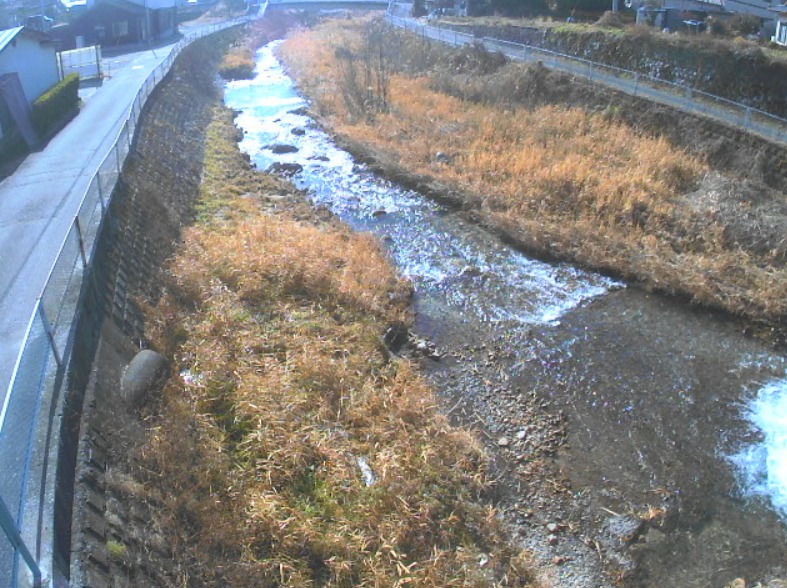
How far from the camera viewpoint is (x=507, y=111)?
27859 millimetres

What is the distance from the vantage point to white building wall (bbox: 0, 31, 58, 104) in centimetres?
2180

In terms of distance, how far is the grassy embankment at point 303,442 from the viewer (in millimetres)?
8414

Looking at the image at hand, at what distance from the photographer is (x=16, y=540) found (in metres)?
5.70

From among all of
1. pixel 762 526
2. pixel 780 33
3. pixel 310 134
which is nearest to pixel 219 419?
pixel 762 526

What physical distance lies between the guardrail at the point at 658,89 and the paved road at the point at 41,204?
19.3 meters

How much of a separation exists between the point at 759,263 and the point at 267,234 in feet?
41.6

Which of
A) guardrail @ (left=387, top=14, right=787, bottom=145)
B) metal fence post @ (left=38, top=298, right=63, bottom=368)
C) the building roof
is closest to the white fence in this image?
the building roof

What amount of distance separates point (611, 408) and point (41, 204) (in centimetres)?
1390

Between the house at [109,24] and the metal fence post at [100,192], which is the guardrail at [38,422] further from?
the house at [109,24]

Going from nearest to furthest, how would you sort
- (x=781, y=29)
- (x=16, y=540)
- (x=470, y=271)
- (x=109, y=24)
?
1. (x=16, y=540)
2. (x=470, y=271)
3. (x=781, y=29)
4. (x=109, y=24)

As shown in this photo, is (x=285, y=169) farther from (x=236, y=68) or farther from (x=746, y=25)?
(x=236, y=68)

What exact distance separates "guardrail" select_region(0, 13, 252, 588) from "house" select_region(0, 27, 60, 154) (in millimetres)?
11399

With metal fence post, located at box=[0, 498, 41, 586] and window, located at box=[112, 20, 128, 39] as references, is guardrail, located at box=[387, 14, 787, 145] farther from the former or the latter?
window, located at box=[112, 20, 128, 39]

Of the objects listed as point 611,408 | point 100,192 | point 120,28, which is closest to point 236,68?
point 120,28
